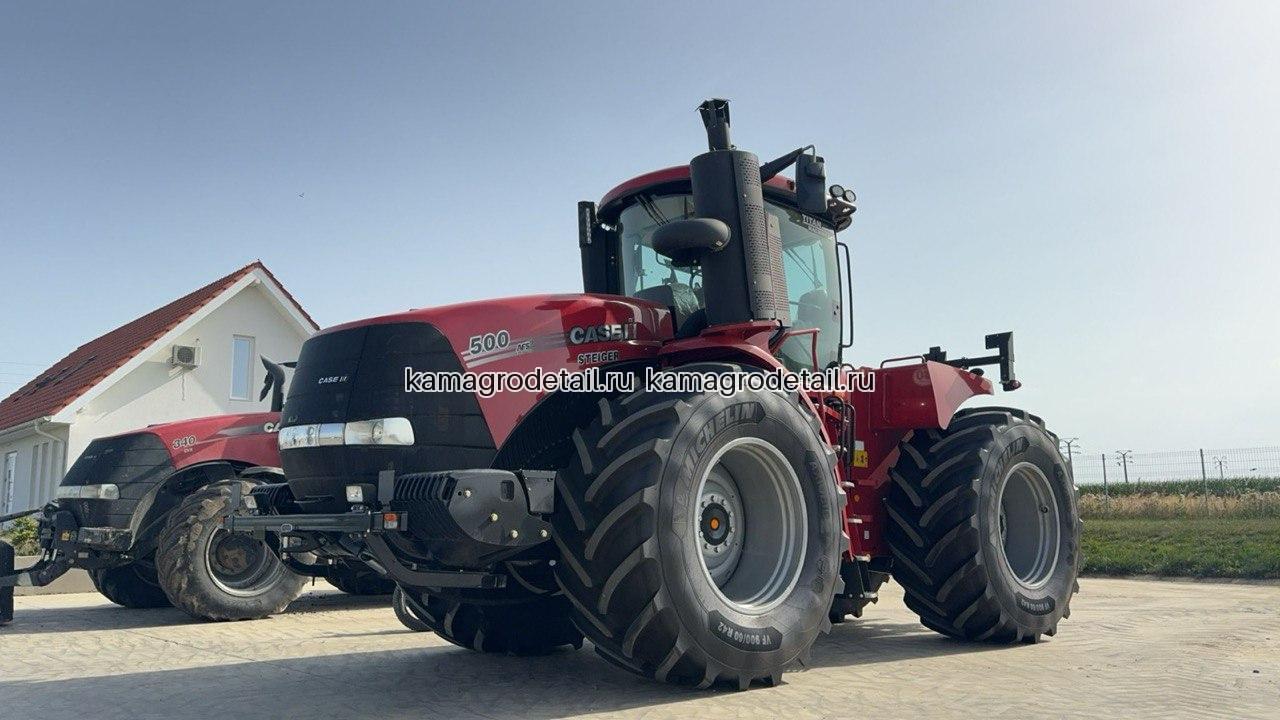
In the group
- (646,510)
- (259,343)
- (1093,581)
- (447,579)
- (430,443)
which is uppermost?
(259,343)

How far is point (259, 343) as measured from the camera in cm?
2066

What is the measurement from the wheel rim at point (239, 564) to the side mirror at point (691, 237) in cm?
542

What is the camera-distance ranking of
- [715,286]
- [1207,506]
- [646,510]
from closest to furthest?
1. [646,510]
2. [715,286]
3. [1207,506]

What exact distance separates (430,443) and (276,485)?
3.88ft

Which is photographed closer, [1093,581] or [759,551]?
[759,551]

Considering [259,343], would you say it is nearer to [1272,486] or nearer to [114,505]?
[114,505]

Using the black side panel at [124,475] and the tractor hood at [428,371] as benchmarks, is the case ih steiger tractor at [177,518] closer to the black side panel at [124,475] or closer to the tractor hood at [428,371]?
the black side panel at [124,475]

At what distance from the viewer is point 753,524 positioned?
5137mm

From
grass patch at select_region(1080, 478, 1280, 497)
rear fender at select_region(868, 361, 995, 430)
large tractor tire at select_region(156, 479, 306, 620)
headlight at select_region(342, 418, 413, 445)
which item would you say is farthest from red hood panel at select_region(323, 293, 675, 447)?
grass patch at select_region(1080, 478, 1280, 497)

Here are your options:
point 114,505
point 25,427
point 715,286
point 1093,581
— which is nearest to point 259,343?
point 25,427

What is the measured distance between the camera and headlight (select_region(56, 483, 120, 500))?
359 inches

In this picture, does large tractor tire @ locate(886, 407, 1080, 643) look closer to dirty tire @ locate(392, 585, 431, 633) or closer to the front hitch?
the front hitch

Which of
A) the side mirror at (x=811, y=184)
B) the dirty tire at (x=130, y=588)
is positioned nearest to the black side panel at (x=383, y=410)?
the side mirror at (x=811, y=184)

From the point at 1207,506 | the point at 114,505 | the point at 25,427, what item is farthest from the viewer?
the point at 1207,506
